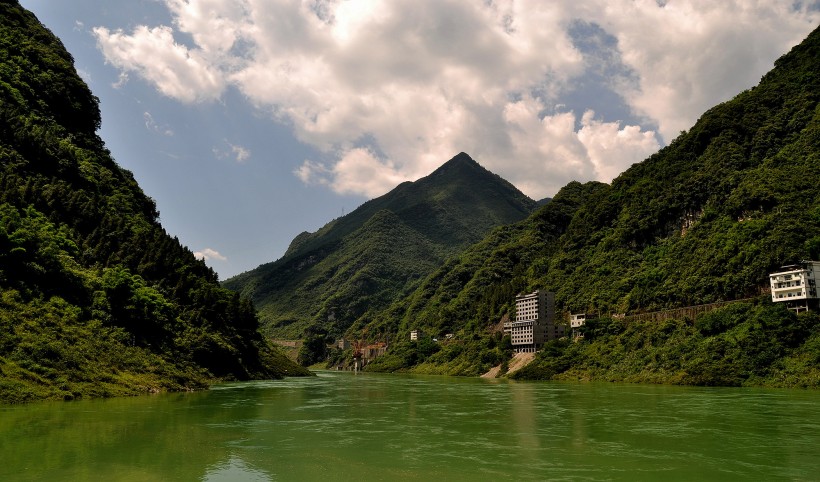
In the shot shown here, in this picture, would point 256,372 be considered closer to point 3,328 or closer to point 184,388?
point 184,388

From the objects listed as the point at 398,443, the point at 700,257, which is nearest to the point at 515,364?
the point at 700,257

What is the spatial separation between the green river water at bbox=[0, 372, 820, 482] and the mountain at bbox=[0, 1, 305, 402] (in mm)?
5346

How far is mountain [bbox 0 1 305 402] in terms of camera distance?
41.4 m

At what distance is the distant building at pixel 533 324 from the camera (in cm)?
12638

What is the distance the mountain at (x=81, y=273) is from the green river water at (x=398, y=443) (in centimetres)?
535

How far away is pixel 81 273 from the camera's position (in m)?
54.2

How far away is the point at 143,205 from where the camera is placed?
9869 cm

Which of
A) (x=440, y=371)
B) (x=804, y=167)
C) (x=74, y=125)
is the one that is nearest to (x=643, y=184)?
(x=804, y=167)

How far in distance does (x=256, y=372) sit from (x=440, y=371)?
229 feet

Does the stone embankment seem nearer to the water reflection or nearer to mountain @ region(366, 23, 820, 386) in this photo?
mountain @ region(366, 23, 820, 386)

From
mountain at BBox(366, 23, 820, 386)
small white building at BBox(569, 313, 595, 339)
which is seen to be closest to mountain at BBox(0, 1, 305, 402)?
small white building at BBox(569, 313, 595, 339)

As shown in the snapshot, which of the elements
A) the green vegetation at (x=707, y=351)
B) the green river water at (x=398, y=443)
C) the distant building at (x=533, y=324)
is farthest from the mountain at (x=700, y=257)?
the green river water at (x=398, y=443)

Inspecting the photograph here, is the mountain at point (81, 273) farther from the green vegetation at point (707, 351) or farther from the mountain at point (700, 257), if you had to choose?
the mountain at point (700, 257)

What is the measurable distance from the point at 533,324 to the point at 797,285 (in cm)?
6038
